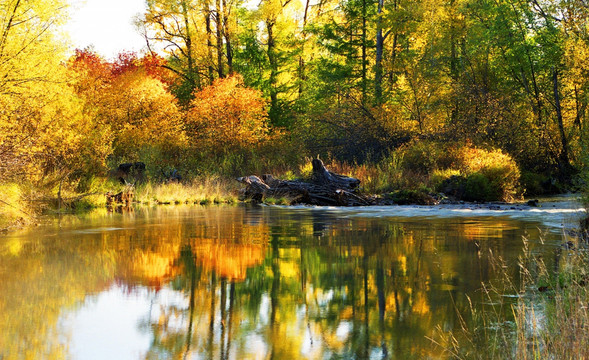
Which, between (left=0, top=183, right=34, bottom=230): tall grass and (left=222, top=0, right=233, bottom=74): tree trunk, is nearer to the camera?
(left=0, top=183, right=34, bottom=230): tall grass

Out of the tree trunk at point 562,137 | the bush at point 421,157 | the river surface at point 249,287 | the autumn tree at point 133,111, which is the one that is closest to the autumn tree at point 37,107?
the river surface at point 249,287

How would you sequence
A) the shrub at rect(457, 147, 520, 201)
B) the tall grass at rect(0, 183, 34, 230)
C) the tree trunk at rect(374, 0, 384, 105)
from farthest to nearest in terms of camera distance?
the tree trunk at rect(374, 0, 384, 105) < the shrub at rect(457, 147, 520, 201) < the tall grass at rect(0, 183, 34, 230)

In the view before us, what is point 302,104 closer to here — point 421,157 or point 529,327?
point 421,157

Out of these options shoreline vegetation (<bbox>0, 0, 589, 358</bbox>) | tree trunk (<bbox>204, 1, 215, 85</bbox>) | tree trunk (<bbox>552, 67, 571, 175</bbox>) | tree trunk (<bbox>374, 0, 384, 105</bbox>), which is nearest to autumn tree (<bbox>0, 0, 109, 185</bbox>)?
shoreline vegetation (<bbox>0, 0, 589, 358</bbox>)

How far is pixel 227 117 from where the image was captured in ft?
120

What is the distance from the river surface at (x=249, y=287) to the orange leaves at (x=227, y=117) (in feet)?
62.9

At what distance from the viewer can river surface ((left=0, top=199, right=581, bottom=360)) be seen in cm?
622

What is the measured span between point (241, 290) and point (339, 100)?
3445 centimetres

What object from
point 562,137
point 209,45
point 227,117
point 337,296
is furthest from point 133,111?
point 337,296

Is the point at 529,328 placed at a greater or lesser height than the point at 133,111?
lesser

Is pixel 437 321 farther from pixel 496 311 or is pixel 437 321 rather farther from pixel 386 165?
pixel 386 165

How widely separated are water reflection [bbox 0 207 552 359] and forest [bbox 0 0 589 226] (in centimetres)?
949

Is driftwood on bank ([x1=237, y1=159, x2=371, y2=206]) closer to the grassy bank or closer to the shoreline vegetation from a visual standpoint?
the shoreline vegetation

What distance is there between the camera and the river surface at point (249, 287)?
6.22 m
